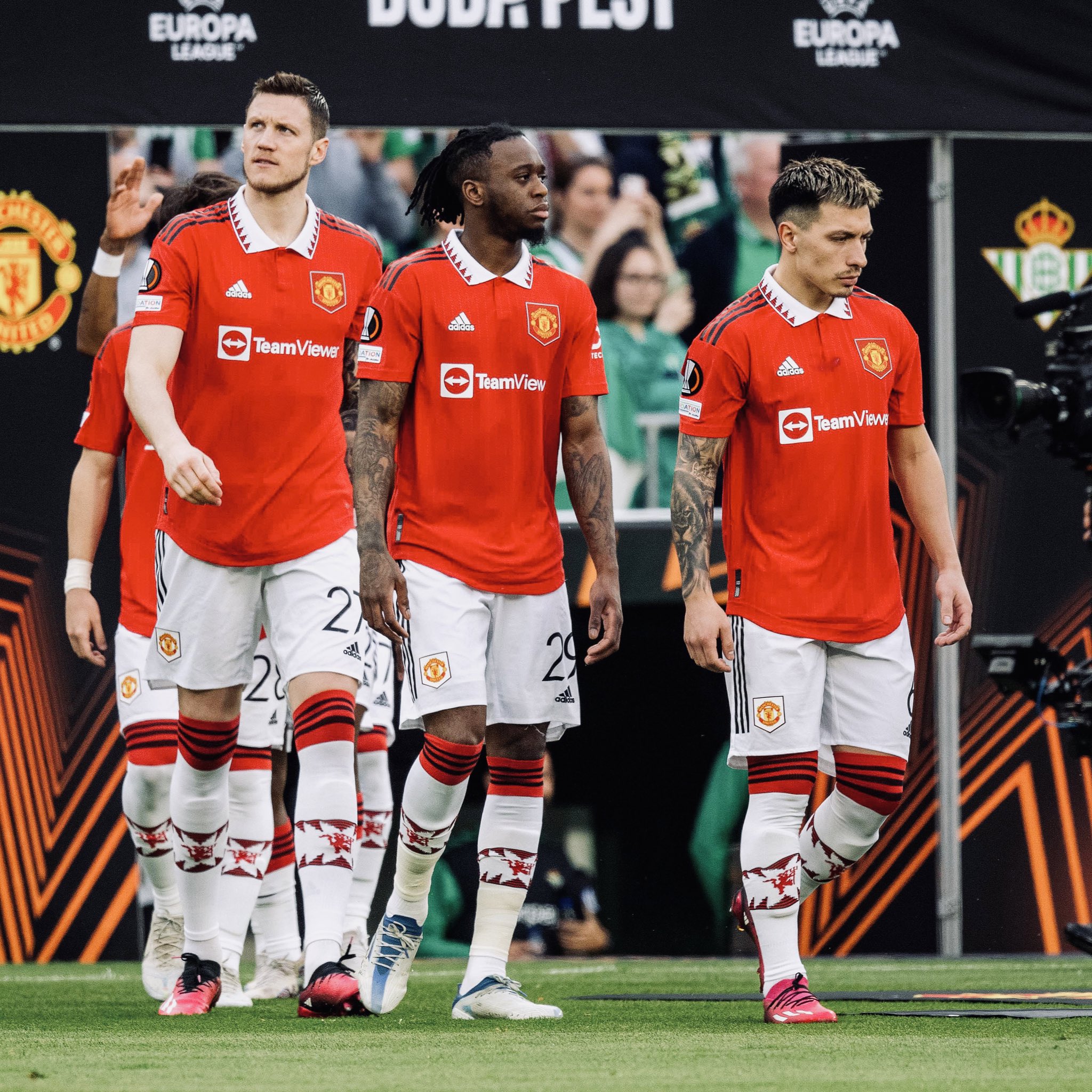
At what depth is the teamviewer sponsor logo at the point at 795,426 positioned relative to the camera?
5188mm

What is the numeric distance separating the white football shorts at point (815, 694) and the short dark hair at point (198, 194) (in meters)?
2.01

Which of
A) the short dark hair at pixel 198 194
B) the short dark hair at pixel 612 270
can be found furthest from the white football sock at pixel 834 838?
the short dark hair at pixel 612 270

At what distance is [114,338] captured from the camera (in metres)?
6.09

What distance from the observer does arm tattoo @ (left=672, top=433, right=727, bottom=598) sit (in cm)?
517

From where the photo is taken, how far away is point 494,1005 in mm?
5016

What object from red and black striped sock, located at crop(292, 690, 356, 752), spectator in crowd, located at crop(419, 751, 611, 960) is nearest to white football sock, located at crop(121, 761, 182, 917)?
red and black striped sock, located at crop(292, 690, 356, 752)

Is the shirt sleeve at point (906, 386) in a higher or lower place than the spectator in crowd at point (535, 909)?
higher

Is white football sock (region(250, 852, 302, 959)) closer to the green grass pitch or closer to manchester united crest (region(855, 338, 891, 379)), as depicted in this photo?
the green grass pitch

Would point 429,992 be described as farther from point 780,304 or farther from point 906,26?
point 906,26

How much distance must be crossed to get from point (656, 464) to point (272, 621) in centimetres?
438

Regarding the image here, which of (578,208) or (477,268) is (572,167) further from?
(477,268)

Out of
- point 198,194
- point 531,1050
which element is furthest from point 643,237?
point 531,1050

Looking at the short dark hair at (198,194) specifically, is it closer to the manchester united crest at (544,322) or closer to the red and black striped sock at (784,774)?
the manchester united crest at (544,322)

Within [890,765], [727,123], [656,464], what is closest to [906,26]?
[727,123]
